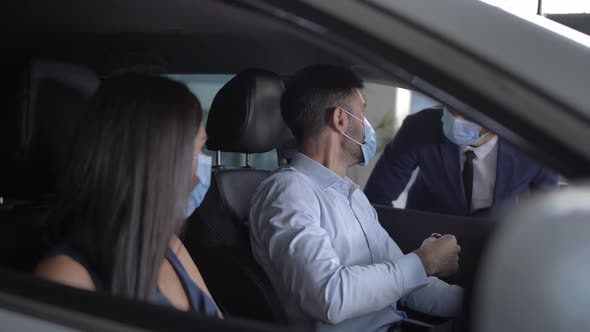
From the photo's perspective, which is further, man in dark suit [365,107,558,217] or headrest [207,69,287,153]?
man in dark suit [365,107,558,217]

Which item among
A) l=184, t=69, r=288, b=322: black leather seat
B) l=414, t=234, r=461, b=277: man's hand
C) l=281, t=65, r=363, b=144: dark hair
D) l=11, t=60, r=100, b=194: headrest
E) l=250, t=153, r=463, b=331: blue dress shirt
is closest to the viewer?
l=11, t=60, r=100, b=194: headrest

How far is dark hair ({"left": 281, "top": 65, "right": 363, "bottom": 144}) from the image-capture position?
6.69 feet

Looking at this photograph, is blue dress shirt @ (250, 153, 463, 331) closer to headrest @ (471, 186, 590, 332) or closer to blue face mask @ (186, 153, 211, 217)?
blue face mask @ (186, 153, 211, 217)

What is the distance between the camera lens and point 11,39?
1.55m

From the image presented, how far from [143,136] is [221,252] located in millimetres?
855

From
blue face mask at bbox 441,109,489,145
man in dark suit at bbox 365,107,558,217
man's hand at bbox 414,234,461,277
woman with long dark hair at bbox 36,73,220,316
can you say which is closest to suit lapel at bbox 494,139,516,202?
man in dark suit at bbox 365,107,558,217

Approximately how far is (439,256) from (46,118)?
1091 mm

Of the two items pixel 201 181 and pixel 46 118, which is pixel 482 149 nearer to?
pixel 201 181

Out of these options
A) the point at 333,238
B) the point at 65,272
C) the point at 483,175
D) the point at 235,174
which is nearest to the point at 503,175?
the point at 483,175

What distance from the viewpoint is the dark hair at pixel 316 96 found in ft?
6.69

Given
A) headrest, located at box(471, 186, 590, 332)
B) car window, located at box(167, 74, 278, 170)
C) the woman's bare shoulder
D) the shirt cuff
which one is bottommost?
the shirt cuff

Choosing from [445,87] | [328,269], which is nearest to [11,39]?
[328,269]

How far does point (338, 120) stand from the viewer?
6.68 ft

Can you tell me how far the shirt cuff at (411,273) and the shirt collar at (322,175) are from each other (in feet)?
1.25
